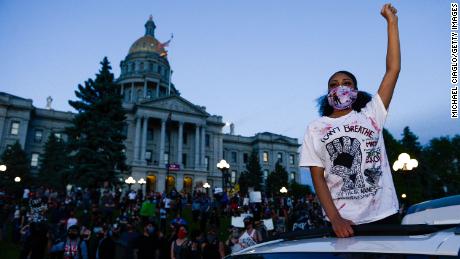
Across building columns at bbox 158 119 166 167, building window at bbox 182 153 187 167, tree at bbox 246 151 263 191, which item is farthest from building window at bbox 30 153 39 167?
tree at bbox 246 151 263 191

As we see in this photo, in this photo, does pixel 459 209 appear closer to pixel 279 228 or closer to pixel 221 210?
pixel 279 228

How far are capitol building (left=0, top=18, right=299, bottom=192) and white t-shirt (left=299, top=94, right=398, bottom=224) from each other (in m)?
45.2

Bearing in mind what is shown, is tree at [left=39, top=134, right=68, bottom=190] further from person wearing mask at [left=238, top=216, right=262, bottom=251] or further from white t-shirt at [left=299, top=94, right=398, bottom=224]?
white t-shirt at [left=299, top=94, right=398, bottom=224]

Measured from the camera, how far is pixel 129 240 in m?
11.1

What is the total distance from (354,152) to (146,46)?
261 feet

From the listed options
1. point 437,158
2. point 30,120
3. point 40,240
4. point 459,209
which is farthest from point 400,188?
point 30,120

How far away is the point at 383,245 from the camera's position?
5.57 ft

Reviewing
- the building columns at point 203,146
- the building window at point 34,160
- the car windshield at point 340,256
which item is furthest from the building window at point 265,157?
the car windshield at point 340,256

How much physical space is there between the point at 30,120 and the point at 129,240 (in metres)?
53.6

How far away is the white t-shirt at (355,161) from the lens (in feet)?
8.06

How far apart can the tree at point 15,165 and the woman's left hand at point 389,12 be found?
47564 millimetres

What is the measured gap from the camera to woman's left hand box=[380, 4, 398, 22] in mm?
2898

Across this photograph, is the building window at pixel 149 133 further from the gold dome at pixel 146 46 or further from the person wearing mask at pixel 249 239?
the person wearing mask at pixel 249 239

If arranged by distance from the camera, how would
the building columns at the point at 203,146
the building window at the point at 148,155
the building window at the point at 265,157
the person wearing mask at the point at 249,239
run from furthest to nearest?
the building window at the point at 265,157 → the building columns at the point at 203,146 → the building window at the point at 148,155 → the person wearing mask at the point at 249,239
